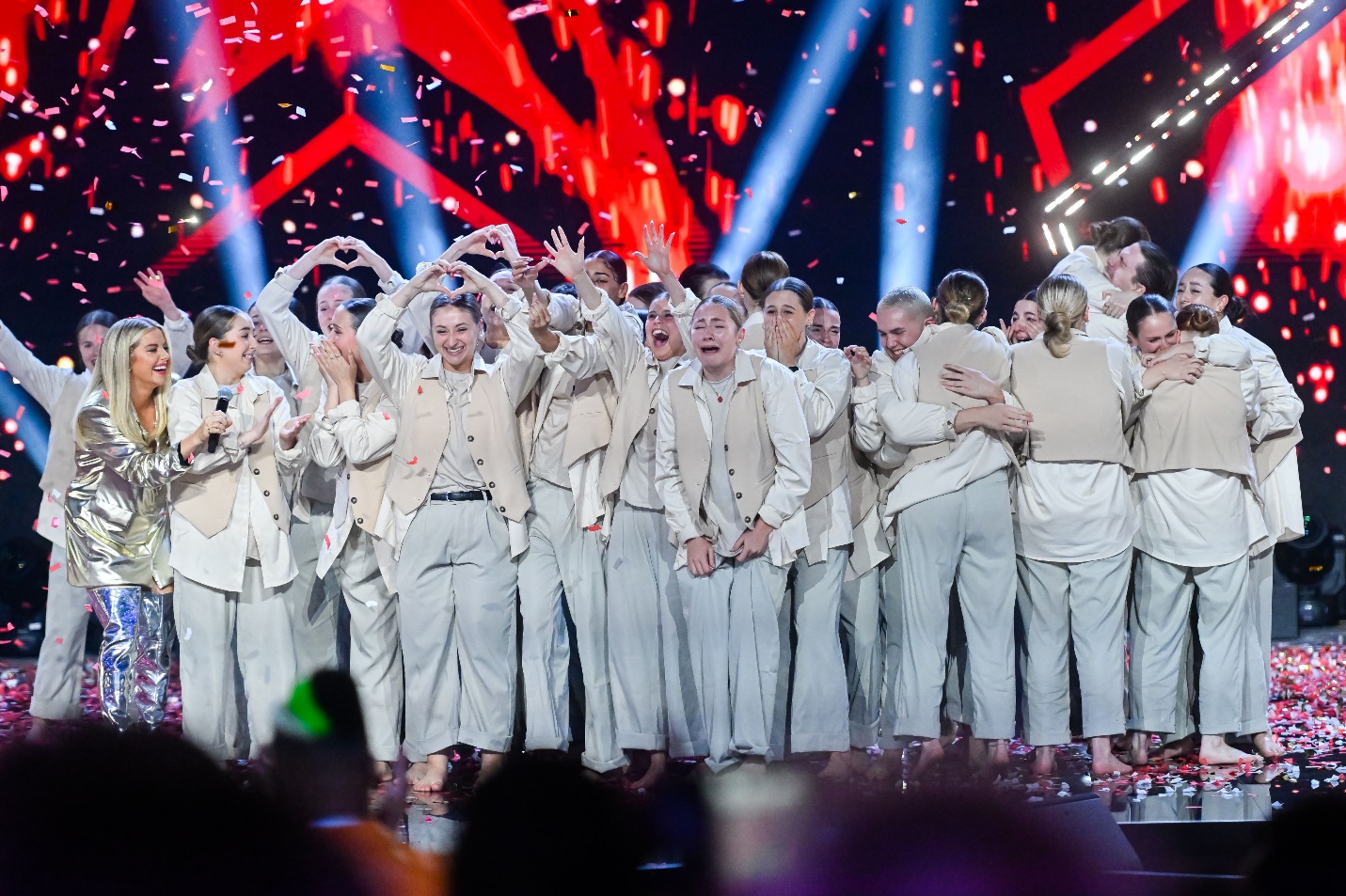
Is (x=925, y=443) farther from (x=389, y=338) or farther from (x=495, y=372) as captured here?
(x=389, y=338)

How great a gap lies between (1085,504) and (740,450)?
1231 millimetres

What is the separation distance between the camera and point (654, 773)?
512 centimetres

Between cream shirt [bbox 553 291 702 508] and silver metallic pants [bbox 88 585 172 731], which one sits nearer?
silver metallic pants [bbox 88 585 172 731]

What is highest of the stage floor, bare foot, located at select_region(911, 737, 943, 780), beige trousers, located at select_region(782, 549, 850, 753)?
beige trousers, located at select_region(782, 549, 850, 753)

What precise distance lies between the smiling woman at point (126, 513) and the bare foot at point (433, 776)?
903mm

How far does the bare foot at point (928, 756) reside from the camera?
5107 mm

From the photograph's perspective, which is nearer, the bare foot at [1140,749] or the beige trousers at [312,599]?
the bare foot at [1140,749]

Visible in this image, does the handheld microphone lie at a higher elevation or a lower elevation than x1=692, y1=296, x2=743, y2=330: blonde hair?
lower

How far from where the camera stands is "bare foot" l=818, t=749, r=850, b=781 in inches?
198

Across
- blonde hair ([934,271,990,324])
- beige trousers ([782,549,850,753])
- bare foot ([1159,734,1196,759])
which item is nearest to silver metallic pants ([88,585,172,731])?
beige trousers ([782,549,850,753])

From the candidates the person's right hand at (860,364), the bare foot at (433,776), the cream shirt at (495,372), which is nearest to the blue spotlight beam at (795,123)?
the person's right hand at (860,364)

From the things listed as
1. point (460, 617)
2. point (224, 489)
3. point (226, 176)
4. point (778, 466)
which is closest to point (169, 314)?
point (224, 489)

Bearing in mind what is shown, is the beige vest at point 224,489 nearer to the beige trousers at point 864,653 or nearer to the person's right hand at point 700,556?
the person's right hand at point 700,556

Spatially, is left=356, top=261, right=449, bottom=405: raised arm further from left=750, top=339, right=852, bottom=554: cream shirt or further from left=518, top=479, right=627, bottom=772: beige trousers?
left=750, top=339, right=852, bottom=554: cream shirt
